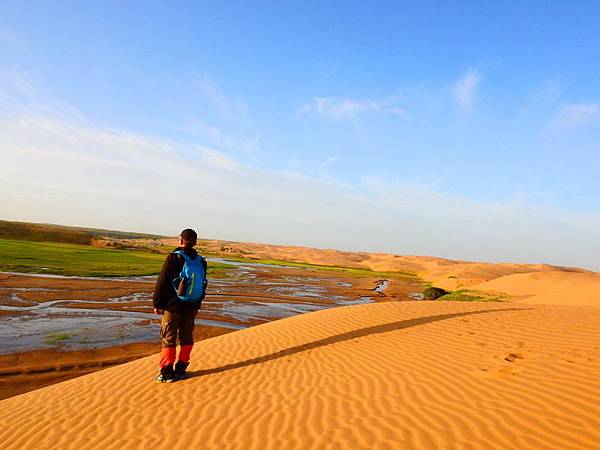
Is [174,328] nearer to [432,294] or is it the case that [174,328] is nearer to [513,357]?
[513,357]

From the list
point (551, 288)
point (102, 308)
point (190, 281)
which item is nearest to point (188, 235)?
point (190, 281)

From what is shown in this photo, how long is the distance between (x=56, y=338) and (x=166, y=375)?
6.52 meters

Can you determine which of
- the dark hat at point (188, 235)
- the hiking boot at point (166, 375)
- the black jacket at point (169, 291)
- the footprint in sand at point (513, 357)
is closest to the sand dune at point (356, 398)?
the footprint in sand at point (513, 357)

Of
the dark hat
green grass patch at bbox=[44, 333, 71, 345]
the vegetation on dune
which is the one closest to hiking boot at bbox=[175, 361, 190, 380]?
the dark hat

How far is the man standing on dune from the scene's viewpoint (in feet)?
19.3

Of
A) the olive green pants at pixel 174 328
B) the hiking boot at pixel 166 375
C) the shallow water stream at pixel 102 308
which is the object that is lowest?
the shallow water stream at pixel 102 308

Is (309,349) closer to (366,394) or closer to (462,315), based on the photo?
(366,394)

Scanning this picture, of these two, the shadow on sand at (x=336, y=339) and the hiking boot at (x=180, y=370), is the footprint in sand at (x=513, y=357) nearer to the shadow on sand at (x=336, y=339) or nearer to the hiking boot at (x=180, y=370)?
the shadow on sand at (x=336, y=339)

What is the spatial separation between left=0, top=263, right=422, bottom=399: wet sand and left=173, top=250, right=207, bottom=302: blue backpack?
13.2 ft

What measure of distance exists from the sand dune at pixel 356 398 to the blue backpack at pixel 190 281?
4.35ft

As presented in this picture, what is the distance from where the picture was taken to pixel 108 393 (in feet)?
19.5

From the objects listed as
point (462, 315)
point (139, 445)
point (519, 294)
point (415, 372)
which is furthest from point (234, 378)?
point (519, 294)

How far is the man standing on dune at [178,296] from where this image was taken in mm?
5895

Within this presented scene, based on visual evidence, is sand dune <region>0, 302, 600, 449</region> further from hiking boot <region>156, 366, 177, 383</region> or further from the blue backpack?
the blue backpack
